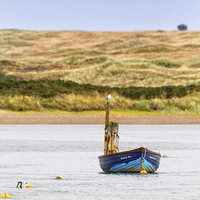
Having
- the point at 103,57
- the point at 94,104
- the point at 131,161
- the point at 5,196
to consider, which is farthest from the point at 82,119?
the point at 103,57

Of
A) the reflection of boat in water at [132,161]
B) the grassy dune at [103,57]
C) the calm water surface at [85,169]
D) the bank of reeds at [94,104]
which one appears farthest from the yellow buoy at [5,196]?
the grassy dune at [103,57]

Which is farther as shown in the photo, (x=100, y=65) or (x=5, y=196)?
(x=100, y=65)

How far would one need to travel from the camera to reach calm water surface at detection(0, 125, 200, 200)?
13977 millimetres

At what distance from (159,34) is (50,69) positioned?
59.9m

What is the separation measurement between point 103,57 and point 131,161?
93842 millimetres

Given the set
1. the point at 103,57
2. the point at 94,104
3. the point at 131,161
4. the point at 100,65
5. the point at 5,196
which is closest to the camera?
the point at 5,196

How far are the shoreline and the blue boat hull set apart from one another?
24.3m

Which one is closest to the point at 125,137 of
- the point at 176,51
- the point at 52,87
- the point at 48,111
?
the point at 48,111

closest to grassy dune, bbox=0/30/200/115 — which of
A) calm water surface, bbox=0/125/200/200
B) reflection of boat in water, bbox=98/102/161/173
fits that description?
calm water surface, bbox=0/125/200/200

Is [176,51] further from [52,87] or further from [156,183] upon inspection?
[156,183]

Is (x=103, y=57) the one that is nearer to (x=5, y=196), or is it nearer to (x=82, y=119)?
(x=82, y=119)

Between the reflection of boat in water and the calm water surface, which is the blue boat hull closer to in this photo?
the reflection of boat in water

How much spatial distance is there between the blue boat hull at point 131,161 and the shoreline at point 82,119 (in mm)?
24269

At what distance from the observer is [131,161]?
17172 mm
